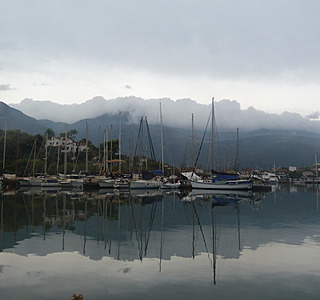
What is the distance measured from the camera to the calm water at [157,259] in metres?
9.64

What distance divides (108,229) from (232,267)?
359 inches

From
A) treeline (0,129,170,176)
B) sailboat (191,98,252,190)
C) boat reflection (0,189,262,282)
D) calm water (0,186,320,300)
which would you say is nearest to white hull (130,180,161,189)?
sailboat (191,98,252,190)

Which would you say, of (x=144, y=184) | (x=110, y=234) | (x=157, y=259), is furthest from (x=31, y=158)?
(x=157, y=259)

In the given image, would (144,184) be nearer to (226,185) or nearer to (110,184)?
(110,184)

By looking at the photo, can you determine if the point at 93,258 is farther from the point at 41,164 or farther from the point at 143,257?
the point at 41,164

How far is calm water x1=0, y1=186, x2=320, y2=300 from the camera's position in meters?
9.64

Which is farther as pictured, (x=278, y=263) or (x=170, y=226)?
(x=170, y=226)

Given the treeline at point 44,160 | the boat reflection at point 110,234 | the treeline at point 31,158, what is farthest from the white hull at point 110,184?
the boat reflection at point 110,234

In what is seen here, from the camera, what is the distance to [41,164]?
93562 millimetres

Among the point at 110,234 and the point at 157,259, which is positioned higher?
the point at 157,259

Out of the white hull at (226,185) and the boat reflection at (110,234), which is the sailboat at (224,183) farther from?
the boat reflection at (110,234)

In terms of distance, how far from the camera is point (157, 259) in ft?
42.9

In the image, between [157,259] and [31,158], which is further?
[31,158]

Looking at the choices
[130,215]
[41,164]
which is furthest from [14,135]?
[130,215]
